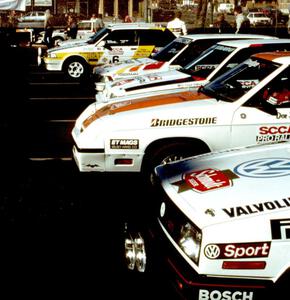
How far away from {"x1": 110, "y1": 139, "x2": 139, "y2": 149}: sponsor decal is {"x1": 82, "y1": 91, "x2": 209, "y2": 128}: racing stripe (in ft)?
1.39

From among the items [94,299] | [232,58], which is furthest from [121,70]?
[94,299]

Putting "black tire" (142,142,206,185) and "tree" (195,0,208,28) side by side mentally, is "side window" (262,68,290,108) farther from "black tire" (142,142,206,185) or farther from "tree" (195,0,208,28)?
"tree" (195,0,208,28)

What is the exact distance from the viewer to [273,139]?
6.59m

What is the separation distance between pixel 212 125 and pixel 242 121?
32cm

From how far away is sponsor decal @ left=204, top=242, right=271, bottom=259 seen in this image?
10.8 feet

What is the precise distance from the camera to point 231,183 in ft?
12.3

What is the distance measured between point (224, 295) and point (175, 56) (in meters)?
8.43

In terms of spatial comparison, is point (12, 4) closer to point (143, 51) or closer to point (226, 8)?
point (143, 51)

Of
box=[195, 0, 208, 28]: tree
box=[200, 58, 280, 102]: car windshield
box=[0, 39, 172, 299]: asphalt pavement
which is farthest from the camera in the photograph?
box=[195, 0, 208, 28]: tree

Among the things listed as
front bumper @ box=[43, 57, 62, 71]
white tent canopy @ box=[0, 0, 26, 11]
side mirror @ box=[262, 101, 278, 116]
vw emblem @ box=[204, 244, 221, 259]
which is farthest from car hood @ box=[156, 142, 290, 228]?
white tent canopy @ box=[0, 0, 26, 11]

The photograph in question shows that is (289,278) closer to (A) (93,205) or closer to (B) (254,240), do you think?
(B) (254,240)

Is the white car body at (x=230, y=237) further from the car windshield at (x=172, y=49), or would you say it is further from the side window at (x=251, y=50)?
the car windshield at (x=172, y=49)

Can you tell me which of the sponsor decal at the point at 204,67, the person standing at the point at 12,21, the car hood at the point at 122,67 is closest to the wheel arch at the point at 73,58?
the car hood at the point at 122,67

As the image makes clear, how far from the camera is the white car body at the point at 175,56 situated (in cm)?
1122
